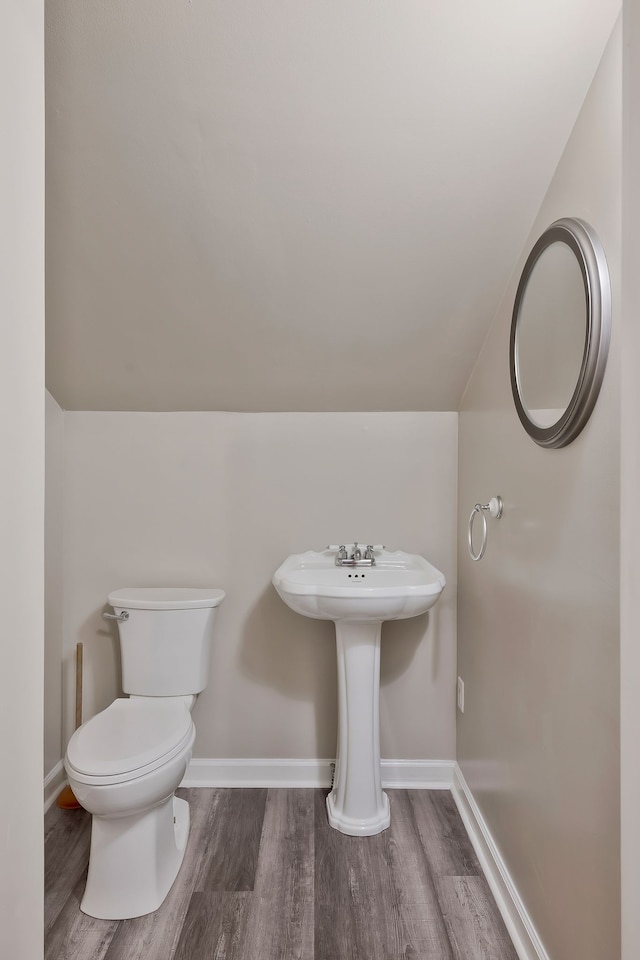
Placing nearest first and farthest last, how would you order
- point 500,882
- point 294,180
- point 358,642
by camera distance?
point 294,180 → point 500,882 → point 358,642

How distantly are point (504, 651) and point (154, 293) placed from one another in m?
1.57

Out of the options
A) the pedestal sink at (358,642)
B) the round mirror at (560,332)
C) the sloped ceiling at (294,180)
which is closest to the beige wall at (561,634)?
the round mirror at (560,332)

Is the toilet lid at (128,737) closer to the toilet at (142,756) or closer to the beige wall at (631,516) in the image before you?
the toilet at (142,756)

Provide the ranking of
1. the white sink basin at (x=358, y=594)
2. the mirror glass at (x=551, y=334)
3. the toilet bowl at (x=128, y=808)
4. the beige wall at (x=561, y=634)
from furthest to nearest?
the white sink basin at (x=358, y=594) < the toilet bowl at (x=128, y=808) < the mirror glass at (x=551, y=334) < the beige wall at (x=561, y=634)

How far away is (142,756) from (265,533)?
0.97 m

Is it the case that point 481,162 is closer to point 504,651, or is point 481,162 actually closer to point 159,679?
point 504,651

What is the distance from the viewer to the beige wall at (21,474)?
71 centimetres

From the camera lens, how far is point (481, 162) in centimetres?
149

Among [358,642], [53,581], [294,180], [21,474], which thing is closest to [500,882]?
[358,642]

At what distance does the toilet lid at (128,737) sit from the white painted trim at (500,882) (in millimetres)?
Answer: 1023

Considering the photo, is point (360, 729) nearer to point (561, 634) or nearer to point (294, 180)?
point (561, 634)

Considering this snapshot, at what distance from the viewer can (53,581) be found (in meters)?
2.28

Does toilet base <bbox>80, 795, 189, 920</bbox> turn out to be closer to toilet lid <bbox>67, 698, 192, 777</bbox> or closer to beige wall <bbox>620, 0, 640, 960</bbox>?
toilet lid <bbox>67, 698, 192, 777</bbox>

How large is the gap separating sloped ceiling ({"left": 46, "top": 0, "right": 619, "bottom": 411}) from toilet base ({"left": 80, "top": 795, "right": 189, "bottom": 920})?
1.48 meters
